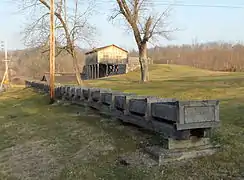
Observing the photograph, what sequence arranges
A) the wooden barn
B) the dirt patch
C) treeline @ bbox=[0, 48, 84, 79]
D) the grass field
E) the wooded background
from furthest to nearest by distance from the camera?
1. treeline @ bbox=[0, 48, 84, 79]
2. the wooded background
3. the wooden barn
4. the dirt patch
5. the grass field

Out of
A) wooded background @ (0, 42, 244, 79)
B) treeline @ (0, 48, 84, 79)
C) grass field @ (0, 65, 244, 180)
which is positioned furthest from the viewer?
treeline @ (0, 48, 84, 79)

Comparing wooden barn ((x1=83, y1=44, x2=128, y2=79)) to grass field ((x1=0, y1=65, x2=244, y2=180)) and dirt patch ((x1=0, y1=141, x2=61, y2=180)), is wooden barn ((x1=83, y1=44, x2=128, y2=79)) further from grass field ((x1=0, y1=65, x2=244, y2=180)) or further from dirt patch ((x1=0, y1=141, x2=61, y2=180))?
dirt patch ((x1=0, y1=141, x2=61, y2=180))

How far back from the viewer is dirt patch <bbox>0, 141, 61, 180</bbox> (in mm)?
6275

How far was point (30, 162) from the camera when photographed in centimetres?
702

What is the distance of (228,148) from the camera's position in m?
6.68

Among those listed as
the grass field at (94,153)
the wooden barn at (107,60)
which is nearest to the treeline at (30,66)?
the wooden barn at (107,60)

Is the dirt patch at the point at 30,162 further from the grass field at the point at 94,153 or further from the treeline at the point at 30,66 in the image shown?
the treeline at the point at 30,66

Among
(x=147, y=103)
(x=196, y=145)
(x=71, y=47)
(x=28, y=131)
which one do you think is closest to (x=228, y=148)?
(x=196, y=145)

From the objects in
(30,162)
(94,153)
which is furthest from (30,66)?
(94,153)

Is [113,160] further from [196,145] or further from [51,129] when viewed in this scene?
[51,129]

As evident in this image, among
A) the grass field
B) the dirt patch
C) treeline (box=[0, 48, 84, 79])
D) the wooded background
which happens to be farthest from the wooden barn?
the dirt patch

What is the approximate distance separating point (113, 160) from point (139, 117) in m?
1.98

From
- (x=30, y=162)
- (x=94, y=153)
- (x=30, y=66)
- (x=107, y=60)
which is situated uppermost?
(x=107, y=60)

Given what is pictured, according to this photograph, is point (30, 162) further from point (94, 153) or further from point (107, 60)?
point (107, 60)
